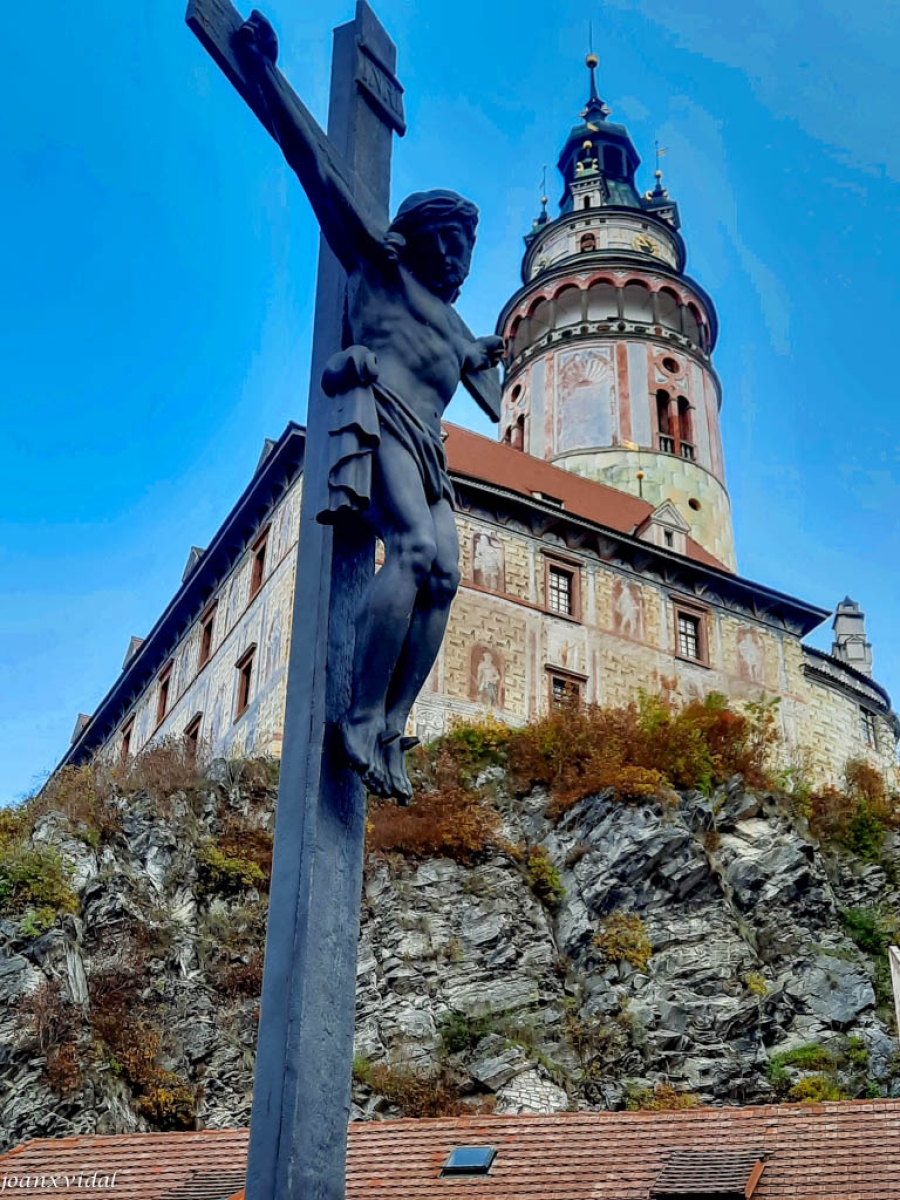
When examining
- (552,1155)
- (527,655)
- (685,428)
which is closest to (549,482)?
(685,428)

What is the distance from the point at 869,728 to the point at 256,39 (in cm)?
3843

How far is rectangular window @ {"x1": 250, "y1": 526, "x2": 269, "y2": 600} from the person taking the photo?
111 feet

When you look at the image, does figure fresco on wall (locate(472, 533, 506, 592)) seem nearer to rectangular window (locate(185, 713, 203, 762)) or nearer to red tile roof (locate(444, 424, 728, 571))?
red tile roof (locate(444, 424, 728, 571))

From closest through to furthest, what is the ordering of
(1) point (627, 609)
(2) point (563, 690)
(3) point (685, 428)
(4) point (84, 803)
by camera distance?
(4) point (84, 803), (2) point (563, 690), (1) point (627, 609), (3) point (685, 428)

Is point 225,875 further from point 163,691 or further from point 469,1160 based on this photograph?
point 163,691

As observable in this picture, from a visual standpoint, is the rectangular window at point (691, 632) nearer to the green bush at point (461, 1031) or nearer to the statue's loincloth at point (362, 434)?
the green bush at point (461, 1031)

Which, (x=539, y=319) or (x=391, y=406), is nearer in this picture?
(x=391, y=406)

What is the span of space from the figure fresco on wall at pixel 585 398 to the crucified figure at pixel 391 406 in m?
39.7

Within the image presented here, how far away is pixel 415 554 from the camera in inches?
161

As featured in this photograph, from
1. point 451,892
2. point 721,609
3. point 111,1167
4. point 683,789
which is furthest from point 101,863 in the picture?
point 721,609

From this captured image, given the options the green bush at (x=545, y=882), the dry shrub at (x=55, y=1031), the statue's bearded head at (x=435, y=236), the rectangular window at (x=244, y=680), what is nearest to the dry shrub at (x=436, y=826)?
the green bush at (x=545, y=882)

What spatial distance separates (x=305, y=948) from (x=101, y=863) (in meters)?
21.9

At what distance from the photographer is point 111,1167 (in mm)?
15453

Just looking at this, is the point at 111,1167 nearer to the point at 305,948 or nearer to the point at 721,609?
the point at 305,948
